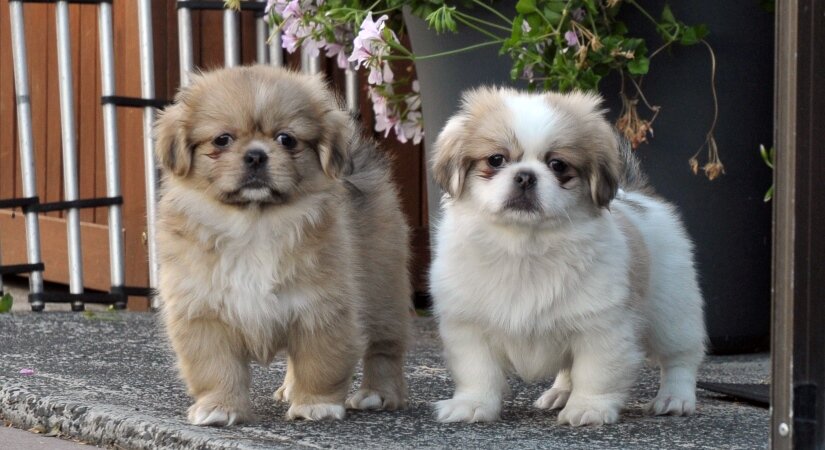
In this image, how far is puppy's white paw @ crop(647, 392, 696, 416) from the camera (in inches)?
149

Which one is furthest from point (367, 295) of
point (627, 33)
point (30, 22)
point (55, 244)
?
point (30, 22)

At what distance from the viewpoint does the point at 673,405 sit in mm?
3783

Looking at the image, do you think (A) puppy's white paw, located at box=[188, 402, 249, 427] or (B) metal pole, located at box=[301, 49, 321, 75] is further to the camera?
(B) metal pole, located at box=[301, 49, 321, 75]

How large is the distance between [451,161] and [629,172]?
0.67m

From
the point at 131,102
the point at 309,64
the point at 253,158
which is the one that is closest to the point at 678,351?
the point at 253,158

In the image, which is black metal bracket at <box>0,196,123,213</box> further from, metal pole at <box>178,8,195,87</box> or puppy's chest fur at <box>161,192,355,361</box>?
puppy's chest fur at <box>161,192,355,361</box>

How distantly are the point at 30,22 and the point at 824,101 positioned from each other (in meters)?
5.73

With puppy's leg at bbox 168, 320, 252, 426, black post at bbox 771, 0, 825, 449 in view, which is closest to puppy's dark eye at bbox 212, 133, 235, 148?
puppy's leg at bbox 168, 320, 252, 426

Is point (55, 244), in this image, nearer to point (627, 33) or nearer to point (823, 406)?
point (627, 33)

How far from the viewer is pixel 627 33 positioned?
4.73 meters

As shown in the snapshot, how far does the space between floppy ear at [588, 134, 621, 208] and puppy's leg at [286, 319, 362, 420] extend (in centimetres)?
73

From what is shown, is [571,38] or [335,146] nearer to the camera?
[335,146]

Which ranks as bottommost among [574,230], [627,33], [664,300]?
[664,300]

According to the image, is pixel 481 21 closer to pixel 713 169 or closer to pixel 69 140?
pixel 713 169
